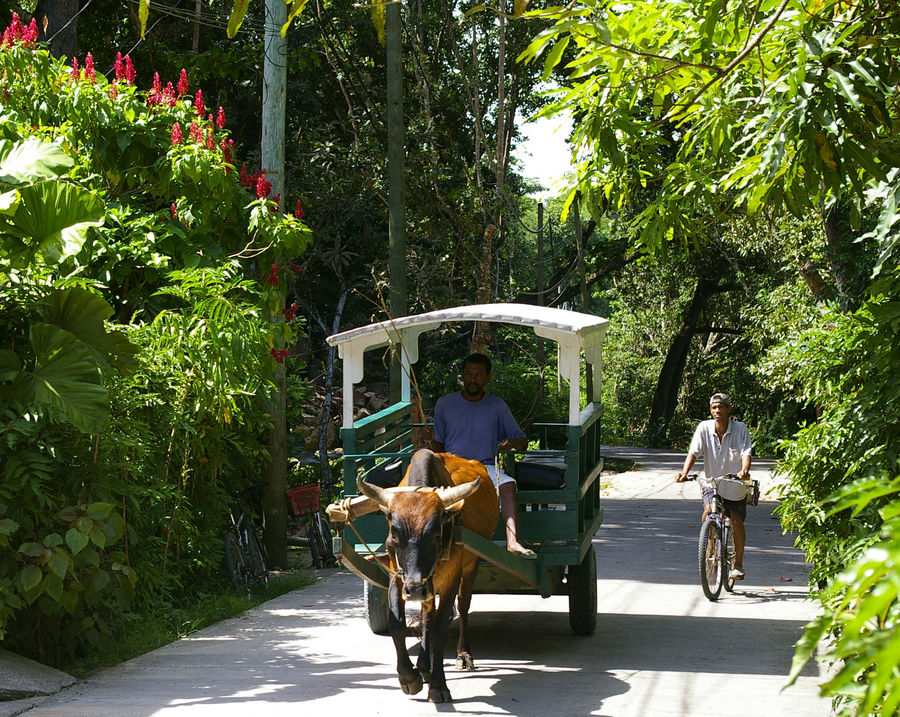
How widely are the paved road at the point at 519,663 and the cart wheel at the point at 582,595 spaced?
154 millimetres

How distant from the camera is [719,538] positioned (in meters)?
10.9

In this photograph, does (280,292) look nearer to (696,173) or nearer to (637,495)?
(696,173)

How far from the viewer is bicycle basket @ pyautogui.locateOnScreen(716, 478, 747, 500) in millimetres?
11086

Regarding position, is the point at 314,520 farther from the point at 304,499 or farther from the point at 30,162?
the point at 30,162

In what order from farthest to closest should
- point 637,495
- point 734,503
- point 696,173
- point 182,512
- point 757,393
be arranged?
point 757,393
point 637,495
point 734,503
point 182,512
point 696,173

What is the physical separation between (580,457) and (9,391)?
13.8 ft

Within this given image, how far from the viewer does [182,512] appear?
9891 millimetres

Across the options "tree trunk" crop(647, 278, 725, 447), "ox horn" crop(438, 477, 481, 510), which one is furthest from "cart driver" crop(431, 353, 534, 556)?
"tree trunk" crop(647, 278, 725, 447)

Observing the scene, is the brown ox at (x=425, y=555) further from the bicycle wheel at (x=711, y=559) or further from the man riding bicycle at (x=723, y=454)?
the man riding bicycle at (x=723, y=454)

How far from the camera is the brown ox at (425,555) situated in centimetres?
673

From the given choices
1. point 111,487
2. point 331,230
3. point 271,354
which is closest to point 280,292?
point 271,354

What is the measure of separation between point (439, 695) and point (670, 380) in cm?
3369

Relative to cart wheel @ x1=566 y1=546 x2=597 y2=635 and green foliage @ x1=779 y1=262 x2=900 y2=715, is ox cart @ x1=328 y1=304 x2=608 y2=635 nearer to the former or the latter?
cart wheel @ x1=566 y1=546 x2=597 y2=635

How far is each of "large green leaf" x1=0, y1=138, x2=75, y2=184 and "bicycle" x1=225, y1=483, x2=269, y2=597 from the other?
14.7 ft
